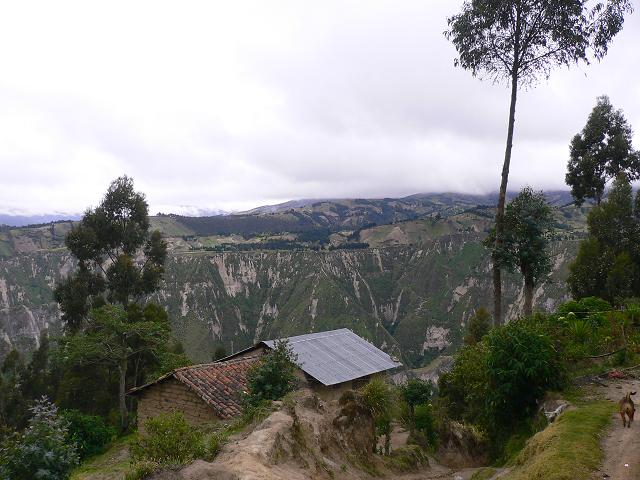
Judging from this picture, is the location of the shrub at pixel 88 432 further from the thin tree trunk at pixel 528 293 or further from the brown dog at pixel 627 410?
the brown dog at pixel 627 410

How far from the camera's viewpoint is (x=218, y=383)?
18.6m

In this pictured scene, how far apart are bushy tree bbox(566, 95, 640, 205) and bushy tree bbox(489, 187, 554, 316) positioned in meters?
13.5

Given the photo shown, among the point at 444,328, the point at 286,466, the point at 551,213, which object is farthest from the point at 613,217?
the point at 444,328

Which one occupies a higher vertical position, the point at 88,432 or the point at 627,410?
the point at 627,410

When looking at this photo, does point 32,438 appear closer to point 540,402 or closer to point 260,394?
point 260,394

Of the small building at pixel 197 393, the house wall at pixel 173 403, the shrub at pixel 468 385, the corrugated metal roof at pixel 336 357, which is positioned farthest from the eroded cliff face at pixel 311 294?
the small building at pixel 197 393

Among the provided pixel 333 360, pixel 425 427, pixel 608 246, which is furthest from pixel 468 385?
pixel 608 246

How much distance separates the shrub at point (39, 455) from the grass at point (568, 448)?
7770mm

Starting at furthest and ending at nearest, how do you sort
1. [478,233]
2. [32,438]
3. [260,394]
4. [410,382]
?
1. [478,233]
2. [410,382]
3. [260,394]
4. [32,438]

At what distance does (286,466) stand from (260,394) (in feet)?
27.0

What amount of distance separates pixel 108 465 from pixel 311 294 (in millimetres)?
146601

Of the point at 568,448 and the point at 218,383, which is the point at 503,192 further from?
the point at 218,383

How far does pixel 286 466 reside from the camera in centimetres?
881

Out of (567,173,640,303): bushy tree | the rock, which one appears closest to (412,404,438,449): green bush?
the rock
